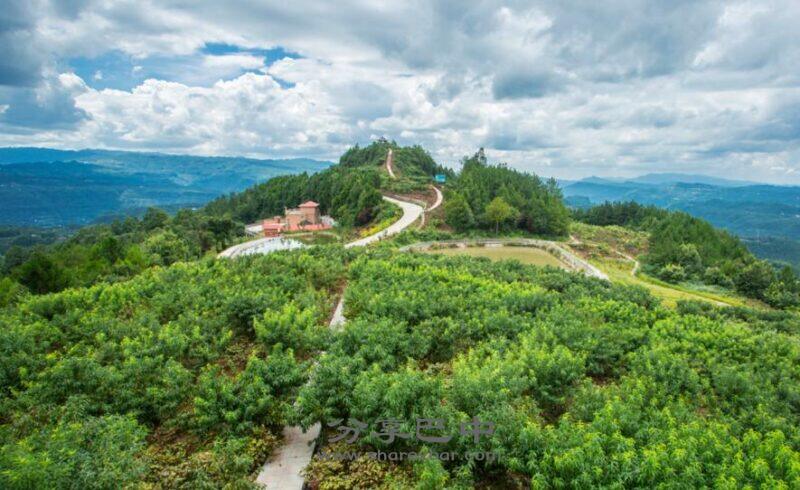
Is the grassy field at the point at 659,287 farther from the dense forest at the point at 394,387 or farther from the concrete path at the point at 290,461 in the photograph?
the concrete path at the point at 290,461

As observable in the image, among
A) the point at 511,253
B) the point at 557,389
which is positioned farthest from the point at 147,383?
the point at 511,253

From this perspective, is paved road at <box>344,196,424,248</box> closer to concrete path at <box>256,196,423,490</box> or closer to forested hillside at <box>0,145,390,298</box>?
forested hillside at <box>0,145,390,298</box>

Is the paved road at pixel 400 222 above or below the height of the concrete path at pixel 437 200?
below

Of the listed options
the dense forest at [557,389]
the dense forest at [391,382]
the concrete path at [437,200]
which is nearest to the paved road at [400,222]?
the concrete path at [437,200]

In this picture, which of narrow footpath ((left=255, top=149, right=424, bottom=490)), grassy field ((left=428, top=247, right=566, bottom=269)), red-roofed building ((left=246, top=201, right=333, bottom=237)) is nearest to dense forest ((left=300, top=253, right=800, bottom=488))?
narrow footpath ((left=255, top=149, right=424, bottom=490))


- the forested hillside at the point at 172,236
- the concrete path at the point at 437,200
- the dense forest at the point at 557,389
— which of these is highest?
the concrete path at the point at 437,200

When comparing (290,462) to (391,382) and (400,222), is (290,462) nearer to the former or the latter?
(391,382)
